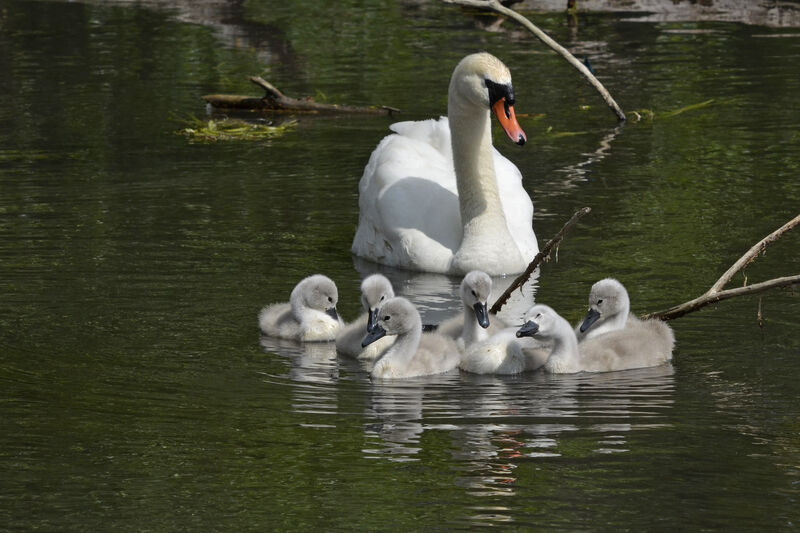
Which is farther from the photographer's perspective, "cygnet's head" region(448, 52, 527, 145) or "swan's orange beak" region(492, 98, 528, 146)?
"cygnet's head" region(448, 52, 527, 145)

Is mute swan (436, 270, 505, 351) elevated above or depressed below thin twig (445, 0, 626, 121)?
below

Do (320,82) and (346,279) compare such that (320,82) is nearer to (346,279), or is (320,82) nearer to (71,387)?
(346,279)

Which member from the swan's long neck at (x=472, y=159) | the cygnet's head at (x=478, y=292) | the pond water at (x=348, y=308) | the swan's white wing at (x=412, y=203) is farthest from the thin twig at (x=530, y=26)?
the cygnet's head at (x=478, y=292)

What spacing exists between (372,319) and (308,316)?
0.79 m

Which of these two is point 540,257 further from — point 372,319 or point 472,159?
point 472,159

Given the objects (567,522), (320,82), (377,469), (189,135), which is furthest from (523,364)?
(320,82)

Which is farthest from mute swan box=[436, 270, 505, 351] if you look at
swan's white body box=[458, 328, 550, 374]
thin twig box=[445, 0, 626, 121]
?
thin twig box=[445, 0, 626, 121]

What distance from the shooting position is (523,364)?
931cm

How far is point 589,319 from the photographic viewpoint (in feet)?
31.3

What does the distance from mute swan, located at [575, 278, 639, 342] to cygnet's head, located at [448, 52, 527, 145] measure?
105 inches

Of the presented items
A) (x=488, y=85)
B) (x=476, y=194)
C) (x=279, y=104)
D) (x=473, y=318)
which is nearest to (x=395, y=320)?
(x=473, y=318)

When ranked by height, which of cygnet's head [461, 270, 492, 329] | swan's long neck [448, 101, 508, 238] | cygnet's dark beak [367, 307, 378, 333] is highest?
swan's long neck [448, 101, 508, 238]

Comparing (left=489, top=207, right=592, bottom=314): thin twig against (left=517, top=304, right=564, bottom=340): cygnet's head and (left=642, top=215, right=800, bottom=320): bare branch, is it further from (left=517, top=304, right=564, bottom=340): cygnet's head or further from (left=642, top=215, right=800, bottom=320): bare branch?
(left=642, top=215, right=800, bottom=320): bare branch

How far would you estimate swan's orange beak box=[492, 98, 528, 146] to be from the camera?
11.8 meters
